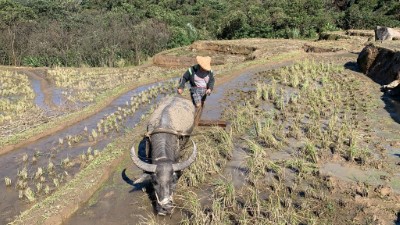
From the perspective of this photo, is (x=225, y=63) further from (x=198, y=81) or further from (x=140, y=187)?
(x=140, y=187)

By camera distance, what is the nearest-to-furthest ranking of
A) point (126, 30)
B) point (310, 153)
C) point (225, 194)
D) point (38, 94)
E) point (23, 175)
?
point (225, 194), point (310, 153), point (23, 175), point (38, 94), point (126, 30)

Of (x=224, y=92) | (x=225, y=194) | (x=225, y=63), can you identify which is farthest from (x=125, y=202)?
(x=225, y=63)

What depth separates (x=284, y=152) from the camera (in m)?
7.05

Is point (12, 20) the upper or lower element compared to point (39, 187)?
upper

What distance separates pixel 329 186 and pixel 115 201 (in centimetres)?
346

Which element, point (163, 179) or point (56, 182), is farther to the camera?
point (56, 182)

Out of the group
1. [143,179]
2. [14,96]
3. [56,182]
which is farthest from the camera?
[14,96]

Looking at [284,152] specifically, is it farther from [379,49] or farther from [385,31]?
[385,31]

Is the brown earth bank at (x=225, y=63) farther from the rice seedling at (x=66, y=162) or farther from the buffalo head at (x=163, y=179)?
the rice seedling at (x=66, y=162)

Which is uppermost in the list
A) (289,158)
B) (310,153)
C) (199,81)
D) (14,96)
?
(199,81)

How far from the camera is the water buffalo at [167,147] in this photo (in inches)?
206

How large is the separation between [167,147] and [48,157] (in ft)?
13.5

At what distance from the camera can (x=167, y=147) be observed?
6.11 metres

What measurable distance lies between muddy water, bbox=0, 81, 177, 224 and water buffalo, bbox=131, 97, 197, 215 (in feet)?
7.83
